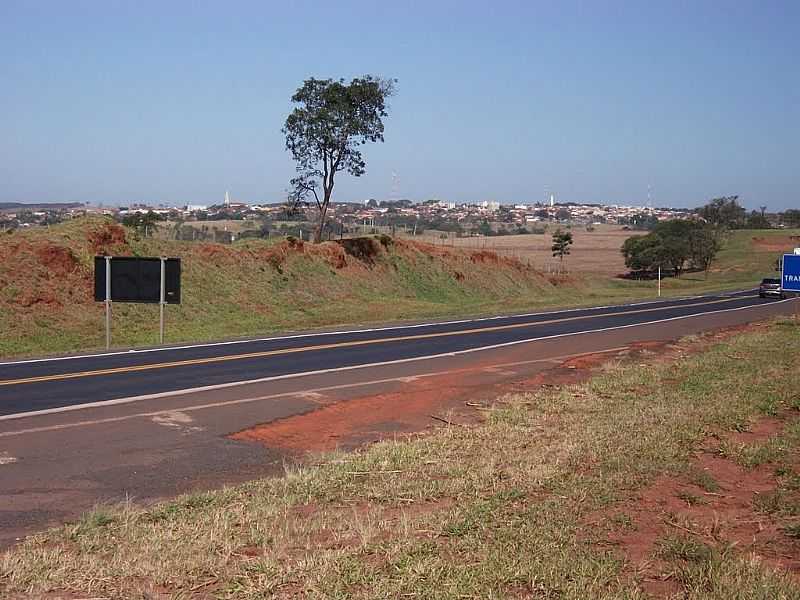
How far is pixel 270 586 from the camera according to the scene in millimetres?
6574

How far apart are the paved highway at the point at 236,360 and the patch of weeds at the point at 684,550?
10.2 m

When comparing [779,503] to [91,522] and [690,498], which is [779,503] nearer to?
[690,498]

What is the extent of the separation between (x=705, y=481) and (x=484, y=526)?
3080 mm

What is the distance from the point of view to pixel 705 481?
9953 mm

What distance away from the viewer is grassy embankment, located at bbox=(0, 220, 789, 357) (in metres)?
34.5

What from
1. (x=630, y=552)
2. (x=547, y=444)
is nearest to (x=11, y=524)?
(x=630, y=552)

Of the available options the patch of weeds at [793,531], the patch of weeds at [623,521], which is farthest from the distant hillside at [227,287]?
the patch of weeds at [793,531]

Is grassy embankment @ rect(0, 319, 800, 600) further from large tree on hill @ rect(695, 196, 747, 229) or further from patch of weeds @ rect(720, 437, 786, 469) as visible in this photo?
large tree on hill @ rect(695, 196, 747, 229)

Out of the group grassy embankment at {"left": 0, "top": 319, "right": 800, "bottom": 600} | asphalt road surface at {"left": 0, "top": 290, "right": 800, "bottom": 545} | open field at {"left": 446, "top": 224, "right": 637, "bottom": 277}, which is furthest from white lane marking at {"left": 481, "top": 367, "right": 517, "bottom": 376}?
open field at {"left": 446, "top": 224, "right": 637, "bottom": 277}

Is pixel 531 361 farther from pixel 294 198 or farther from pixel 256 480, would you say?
pixel 294 198

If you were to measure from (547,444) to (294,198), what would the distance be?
46.8m

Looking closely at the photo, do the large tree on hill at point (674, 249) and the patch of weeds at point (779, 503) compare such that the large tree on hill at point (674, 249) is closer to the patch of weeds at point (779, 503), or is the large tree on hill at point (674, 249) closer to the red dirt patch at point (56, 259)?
the red dirt patch at point (56, 259)

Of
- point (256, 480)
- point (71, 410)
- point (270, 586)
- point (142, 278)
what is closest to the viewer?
point (270, 586)

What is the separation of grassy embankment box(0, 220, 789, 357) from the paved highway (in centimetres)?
632
